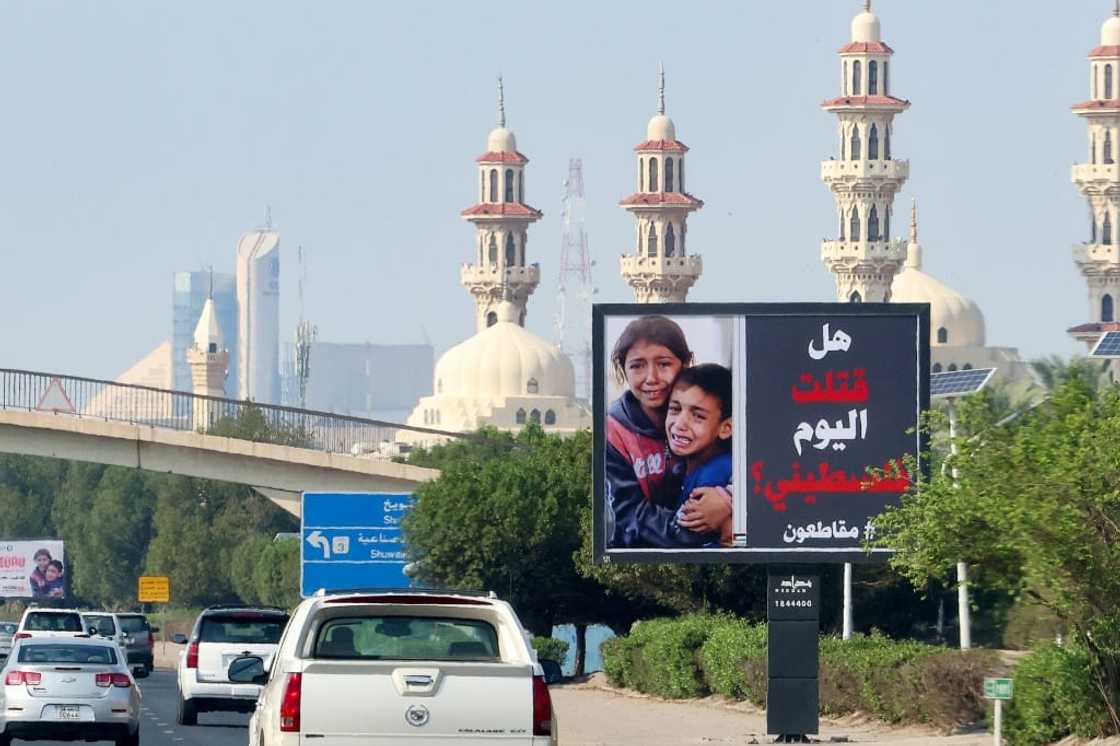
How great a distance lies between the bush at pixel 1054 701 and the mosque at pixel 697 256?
12294 centimetres

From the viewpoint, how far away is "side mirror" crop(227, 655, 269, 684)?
16359 mm

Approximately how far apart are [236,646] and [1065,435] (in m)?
→ 12.9

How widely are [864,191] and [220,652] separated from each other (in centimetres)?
12551

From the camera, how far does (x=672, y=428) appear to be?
93.6 feet

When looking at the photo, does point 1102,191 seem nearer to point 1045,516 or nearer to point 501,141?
point 501,141

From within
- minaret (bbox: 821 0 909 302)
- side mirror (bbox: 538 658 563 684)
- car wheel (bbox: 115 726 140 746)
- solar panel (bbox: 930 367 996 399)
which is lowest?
car wheel (bbox: 115 726 140 746)

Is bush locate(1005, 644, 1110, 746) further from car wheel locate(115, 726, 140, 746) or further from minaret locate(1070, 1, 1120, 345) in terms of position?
minaret locate(1070, 1, 1120, 345)

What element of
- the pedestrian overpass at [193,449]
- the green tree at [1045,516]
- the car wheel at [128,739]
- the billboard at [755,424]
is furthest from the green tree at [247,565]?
the green tree at [1045,516]

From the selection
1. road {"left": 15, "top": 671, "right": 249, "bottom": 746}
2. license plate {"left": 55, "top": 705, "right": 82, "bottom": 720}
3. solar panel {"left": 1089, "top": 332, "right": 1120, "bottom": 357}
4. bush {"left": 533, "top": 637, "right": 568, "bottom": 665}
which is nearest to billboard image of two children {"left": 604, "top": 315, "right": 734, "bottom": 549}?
road {"left": 15, "top": 671, "right": 249, "bottom": 746}

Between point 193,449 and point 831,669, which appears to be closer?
point 831,669

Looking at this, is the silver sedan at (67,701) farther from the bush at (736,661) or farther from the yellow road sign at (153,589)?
the yellow road sign at (153,589)

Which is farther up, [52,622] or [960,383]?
[960,383]

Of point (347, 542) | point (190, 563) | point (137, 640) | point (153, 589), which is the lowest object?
point (153, 589)

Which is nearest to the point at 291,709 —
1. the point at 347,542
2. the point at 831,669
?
the point at 831,669
